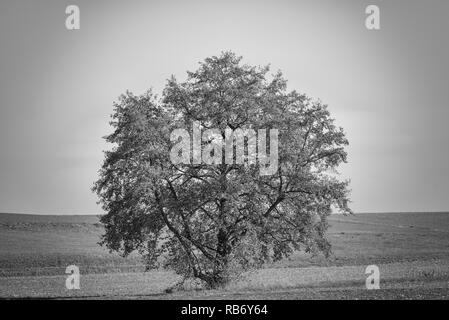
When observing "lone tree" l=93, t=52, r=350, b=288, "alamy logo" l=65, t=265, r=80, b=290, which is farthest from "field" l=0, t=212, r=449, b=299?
"lone tree" l=93, t=52, r=350, b=288

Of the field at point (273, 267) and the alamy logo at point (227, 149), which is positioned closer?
the field at point (273, 267)

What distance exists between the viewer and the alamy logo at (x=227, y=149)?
38688 mm

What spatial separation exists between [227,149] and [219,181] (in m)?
2.48

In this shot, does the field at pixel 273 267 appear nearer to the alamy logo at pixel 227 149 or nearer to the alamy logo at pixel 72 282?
the alamy logo at pixel 72 282

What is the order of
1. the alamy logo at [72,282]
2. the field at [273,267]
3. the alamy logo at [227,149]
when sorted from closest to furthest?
the field at [273,267], the alamy logo at [227,149], the alamy logo at [72,282]

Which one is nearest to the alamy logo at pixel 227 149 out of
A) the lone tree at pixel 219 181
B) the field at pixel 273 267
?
the lone tree at pixel 219 181

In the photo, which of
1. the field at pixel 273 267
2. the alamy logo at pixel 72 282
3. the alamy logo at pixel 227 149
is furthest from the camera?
the alamy logo at pixel 72 282

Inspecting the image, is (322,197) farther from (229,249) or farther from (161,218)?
(161,218)

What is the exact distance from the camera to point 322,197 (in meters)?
40.6

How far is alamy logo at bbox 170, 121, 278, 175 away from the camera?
1523 inches

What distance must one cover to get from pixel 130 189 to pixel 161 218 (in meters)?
3.02

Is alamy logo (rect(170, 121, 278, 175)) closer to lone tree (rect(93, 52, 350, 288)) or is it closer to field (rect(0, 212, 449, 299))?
lone tree (rect(93, 52, 350, 288))

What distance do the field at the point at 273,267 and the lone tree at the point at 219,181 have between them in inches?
112
